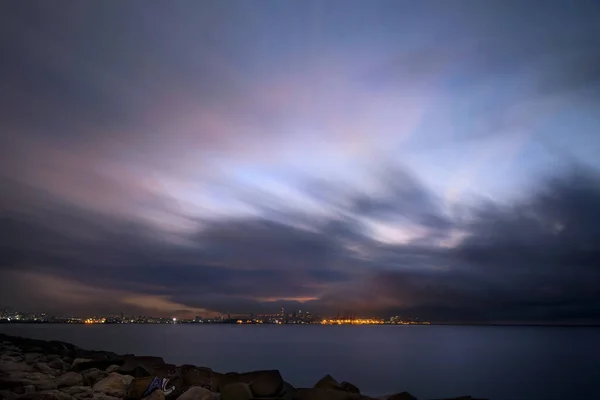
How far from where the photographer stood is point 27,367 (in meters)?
16.6

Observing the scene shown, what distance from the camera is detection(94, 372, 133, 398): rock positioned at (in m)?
12.2

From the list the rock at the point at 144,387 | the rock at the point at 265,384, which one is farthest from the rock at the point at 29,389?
the rock at the point at 265,384

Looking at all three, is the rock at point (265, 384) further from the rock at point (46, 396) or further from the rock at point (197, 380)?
the rock at point (46, 396)

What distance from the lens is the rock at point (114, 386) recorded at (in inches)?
481

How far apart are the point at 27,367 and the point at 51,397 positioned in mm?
8298

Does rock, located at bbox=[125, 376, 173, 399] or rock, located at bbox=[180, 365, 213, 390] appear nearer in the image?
rock, located at bbox=[125, 376, 173, 399]

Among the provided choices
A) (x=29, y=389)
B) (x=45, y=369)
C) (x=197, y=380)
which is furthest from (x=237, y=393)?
(x=45, y=369)

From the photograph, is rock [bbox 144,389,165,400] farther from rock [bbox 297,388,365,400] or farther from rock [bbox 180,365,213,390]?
rock [bbox 297,388,365,400]

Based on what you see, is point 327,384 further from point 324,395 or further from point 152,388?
point 152,388

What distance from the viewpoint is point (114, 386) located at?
12461 mm

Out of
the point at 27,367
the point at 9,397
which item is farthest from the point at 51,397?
the point at 27,367

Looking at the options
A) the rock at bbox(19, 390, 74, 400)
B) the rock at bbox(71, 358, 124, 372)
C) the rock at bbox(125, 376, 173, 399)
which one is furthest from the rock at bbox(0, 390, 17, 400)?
the rock at bbox(71, 358, 124, 372)

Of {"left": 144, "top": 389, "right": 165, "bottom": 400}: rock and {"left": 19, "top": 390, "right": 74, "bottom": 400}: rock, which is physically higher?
{"left": 19, "top": 390, "right": 74, "bottom": 400}: rock

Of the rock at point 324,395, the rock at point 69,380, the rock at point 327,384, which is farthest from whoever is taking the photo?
the rock at point 327,384
